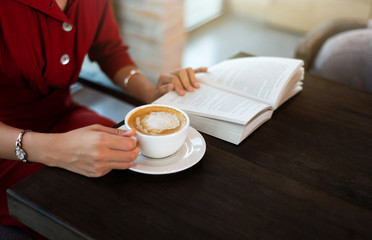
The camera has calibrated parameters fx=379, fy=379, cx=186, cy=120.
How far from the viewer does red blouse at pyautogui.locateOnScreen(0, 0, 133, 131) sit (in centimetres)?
91

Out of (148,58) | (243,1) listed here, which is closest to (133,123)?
(148,58)

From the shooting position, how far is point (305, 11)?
393 centimetres

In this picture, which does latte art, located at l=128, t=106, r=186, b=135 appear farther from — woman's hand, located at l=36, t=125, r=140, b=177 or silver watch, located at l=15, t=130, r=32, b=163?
silver watch, located at l=15, t=130, r=32, b=163

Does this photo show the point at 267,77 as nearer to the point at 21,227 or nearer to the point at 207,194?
the point at 207,194

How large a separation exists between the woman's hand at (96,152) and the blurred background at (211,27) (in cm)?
145

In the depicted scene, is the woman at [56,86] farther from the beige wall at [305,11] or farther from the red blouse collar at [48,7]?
the beige wall at [305,11]

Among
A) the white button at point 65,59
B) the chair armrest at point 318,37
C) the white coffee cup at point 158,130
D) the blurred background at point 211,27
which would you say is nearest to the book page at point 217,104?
the white coffee cup at point 158,130

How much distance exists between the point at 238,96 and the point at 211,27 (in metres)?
2.95

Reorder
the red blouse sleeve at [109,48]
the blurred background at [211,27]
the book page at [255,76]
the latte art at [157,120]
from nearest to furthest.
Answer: the latte art at [157,120] → the book page at [255,76] → the red blouse sleeve at [109,48] → the blurred background at [211,27]

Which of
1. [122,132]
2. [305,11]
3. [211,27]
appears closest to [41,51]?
[122,132]

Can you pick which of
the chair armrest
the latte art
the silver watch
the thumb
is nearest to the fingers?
the latte art

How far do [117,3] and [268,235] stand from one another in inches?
72.1

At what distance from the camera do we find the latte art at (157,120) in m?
0.73

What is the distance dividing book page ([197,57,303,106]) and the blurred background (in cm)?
112
